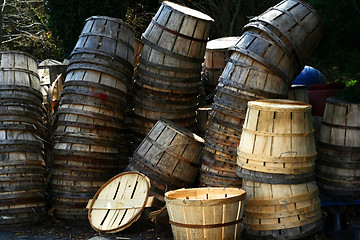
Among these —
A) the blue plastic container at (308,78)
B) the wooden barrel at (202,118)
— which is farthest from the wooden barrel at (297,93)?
the blue plastic container at (308,78)

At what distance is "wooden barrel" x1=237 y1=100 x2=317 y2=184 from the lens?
4973mm

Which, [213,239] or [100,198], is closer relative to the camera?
[213,239]

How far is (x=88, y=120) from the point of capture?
253 inches

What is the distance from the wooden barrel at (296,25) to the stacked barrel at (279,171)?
0.97 metres

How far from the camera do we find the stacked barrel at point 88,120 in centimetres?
642

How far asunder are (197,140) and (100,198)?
137 cm

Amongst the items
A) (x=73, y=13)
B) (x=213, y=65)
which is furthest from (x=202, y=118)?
(x=73, y=13)

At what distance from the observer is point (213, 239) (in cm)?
468

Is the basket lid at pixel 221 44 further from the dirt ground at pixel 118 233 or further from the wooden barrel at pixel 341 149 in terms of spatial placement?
the dirt ground at pixel 118 233

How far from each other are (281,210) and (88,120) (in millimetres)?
2742

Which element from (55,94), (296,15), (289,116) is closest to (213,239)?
(289,116)

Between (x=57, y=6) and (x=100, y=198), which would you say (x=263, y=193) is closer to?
(x=100, y=198)

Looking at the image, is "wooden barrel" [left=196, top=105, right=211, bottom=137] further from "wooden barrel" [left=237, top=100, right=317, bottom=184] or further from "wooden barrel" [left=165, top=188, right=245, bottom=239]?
"wooden barrel" [left=165, top=188, right=245, bottom=239]

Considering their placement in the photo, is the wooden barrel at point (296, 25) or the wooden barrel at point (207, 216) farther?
the wooden barrel at point (296, 25)
